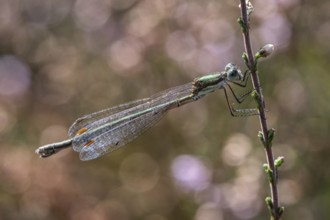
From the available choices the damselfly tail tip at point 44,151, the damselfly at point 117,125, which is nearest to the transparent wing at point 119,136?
the damselfly at point 117,125

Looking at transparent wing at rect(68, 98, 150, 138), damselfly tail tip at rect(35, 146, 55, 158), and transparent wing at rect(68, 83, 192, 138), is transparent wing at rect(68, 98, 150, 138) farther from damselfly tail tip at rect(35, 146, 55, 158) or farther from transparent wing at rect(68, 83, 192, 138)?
damselfly tail tip at rect(35, 146, 55, 158)

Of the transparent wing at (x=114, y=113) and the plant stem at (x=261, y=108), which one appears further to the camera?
the transparent wing at (x=114, y=113)

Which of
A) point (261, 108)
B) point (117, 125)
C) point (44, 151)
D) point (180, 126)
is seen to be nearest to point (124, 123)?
point (117, 125)

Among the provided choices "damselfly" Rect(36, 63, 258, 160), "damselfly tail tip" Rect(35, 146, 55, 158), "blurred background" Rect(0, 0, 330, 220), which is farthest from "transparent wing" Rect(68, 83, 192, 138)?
"blurred background" Rect(0, 0, 330, 220)

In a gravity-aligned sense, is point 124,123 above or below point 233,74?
above

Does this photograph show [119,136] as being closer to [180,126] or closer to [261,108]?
[261,108]

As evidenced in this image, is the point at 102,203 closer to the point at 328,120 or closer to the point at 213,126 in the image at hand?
the point at 213,126

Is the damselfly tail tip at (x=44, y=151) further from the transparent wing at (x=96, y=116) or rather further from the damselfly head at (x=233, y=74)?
the damselfly head at (x=233, y=74)
